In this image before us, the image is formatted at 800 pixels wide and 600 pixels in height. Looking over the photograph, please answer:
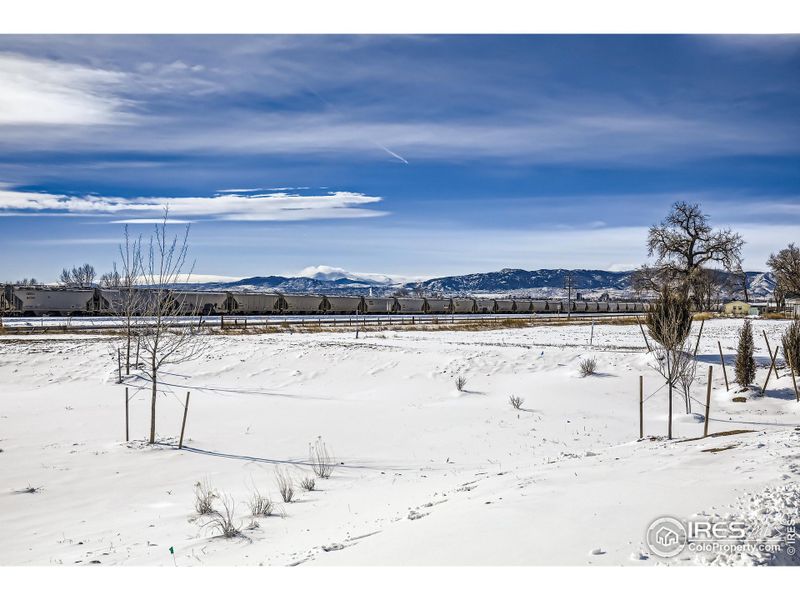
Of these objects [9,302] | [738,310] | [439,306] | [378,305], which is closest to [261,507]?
[9,302]

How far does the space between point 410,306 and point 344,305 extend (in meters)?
10.6

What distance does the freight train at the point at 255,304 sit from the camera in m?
46.9

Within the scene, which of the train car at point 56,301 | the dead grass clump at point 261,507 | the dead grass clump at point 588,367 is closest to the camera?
the dead grass clump at point 261,507

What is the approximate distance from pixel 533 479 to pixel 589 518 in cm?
269

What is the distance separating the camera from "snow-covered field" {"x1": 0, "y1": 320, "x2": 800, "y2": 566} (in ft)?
20.6

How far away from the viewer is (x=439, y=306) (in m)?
78.2

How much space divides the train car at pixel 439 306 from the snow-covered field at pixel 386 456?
45872mm

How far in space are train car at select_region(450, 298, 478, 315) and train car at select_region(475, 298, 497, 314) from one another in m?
0.70

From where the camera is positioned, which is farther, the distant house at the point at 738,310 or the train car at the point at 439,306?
the train car at the point at 439,306

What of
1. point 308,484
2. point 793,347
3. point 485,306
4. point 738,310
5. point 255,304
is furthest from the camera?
point 485,306

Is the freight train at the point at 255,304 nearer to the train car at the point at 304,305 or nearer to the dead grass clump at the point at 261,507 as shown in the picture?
the train car at the point at 304,305

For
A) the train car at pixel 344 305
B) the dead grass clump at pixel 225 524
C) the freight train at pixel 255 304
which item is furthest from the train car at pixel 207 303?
the dead grass clump at pixel 225 524

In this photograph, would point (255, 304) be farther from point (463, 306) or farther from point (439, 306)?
point (463, 306)

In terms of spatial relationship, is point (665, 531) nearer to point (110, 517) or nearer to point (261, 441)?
point (110, 517)
